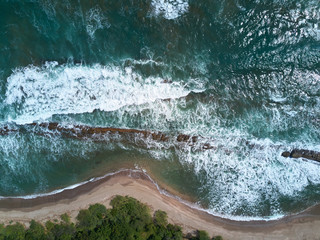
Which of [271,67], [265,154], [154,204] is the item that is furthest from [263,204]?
[271,67]

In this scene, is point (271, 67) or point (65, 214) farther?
point (271, 67)

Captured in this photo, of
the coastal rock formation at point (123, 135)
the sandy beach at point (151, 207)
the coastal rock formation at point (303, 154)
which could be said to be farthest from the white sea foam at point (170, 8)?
the coastal rock formation at point (303, 154)

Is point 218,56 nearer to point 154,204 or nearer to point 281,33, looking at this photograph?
point 281,33

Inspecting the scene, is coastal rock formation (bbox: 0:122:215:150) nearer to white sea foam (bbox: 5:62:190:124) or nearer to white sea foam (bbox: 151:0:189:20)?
white sea foam (bbox: 5:62:190:124)

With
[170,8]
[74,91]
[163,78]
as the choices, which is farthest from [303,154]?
[74,91]

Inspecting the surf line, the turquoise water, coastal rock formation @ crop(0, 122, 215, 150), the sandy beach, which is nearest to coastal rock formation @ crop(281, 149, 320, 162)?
the surf line

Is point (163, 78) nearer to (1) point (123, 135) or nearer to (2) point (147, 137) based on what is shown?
(2) point (147, 137)
